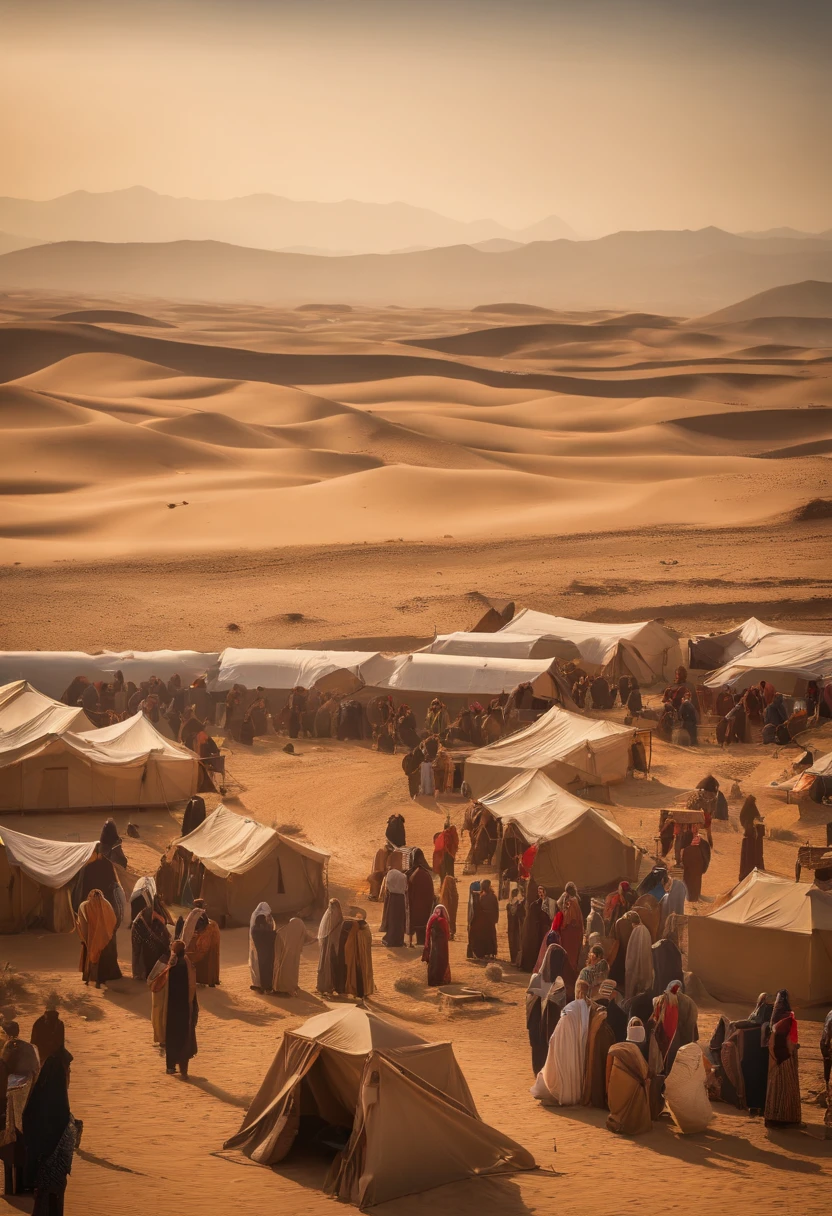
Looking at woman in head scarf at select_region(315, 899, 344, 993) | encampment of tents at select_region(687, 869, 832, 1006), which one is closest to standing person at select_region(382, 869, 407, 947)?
woman in head scarf at select_region(315, 899, 344, 993)

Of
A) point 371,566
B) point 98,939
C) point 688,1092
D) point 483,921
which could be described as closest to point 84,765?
point 98,939

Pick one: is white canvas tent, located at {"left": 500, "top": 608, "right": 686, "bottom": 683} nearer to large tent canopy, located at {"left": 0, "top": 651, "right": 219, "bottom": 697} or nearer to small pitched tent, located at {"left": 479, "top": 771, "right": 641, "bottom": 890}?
large tent canopy, located at {"left": 0, "top": 651, "right": 219, "bottom": 697}

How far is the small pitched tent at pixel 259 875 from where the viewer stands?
15.5 metres

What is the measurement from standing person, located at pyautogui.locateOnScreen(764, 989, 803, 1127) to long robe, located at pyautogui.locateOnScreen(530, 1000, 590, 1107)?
51.4 inches

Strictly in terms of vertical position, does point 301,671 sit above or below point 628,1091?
below

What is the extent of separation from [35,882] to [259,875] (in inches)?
93.1

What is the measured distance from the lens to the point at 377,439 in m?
66.6

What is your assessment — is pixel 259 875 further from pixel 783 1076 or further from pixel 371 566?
pixel 371 566

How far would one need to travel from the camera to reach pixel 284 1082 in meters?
9.43

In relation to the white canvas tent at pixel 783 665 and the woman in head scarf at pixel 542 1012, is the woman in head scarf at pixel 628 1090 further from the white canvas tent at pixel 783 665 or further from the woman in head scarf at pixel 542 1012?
the white canvas tent at pixel 783 665

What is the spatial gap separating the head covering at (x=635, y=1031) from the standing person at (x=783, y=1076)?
891mm

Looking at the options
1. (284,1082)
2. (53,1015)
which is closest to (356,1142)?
(284,1082)

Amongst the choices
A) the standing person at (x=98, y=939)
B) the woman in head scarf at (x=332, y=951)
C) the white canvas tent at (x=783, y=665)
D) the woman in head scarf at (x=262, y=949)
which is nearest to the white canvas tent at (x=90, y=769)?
the standing person at (x=98, y=939)

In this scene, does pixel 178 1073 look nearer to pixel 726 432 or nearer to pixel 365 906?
pixel 365 906
